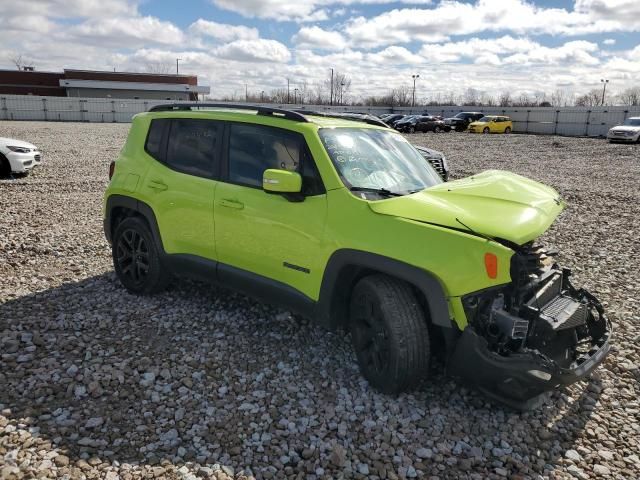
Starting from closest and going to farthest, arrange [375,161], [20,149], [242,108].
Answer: [375,161] < [242,108] < [20,149]

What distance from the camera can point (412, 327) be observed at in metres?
3.21

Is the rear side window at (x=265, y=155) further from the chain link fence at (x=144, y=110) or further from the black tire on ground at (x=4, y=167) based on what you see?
the chain link fence at (x=144, y=110)

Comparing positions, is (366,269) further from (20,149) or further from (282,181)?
(20,149)

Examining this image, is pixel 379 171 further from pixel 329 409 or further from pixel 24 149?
pixel 24 149

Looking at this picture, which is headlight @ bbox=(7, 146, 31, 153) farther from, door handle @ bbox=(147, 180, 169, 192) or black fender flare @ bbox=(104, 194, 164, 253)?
door handle @ bbox=(147, 180, 169, 192)

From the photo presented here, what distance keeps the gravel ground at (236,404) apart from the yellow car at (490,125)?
1290 inches

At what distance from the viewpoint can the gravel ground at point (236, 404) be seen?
2.87m

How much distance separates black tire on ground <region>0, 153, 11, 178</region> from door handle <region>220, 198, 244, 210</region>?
→ 984 centimetres

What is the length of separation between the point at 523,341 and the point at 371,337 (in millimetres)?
973

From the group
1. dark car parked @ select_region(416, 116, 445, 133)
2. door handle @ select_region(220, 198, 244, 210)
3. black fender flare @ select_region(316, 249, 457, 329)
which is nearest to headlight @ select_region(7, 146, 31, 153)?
door handle @ select_region(220, 198, 244, 210)

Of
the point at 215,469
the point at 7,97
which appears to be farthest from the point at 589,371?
the point at 7,97

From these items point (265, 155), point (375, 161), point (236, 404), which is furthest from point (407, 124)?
point (236, 404)

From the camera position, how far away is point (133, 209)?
4.94 m

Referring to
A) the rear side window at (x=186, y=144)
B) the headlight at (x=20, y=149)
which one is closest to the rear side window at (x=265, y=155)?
the rear side window at (x=186, y=144)
